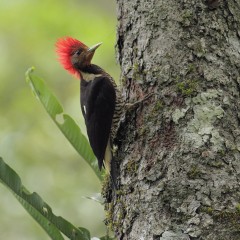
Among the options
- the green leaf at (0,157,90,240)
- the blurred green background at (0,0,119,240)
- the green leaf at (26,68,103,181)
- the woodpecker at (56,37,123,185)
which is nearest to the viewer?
the green leaf at (0,157,90,240)

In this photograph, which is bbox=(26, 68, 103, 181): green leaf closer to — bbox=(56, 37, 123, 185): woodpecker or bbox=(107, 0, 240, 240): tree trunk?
bbox=(56, 37, 123, 185): woodpecker

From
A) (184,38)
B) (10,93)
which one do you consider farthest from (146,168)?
(10,93)

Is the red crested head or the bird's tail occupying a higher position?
the red crested head

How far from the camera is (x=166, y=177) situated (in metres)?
3.07

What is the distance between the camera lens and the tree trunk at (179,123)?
2951 mm

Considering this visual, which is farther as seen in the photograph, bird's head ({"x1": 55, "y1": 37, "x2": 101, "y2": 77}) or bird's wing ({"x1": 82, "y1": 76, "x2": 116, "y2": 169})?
bird's head ({"x1": 55, "y1": 37, "x2": 101, "y2": 77})

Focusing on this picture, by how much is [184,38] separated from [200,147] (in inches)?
28.8

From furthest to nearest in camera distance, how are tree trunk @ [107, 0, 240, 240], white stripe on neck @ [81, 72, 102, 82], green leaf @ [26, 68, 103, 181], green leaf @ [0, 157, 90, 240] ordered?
white stripe on neck @ [81, 72, 102, 82] → green leaf @ [26, 68, 103, 181] → green leaf @ [0, 157, 90, 240] → tree trunk @ [107, 0, 240, 240]

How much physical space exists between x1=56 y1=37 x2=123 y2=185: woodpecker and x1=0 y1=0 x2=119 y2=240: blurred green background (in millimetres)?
2344

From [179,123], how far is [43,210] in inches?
37.6

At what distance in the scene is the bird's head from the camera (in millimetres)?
4402

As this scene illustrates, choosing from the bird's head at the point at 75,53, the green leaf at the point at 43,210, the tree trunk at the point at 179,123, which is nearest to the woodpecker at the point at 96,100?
the bird's head at the point at 75,53

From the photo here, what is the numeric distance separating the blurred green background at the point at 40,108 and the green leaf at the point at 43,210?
11.4ft

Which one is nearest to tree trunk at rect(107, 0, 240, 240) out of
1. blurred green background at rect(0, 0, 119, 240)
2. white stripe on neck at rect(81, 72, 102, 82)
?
white stripe on neck at rect(81, 72, 102, 82)
